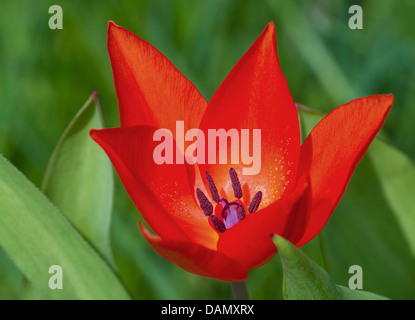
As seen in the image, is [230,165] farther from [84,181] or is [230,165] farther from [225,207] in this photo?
[84,181]

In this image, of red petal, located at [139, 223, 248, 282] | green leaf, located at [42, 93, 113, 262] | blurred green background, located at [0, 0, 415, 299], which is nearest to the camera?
red petal, located at [139, 223, 248, 282]

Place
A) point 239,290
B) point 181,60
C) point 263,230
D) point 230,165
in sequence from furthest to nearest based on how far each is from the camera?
point 181,60 < point 230,165 < point 239,290 < point 263,230

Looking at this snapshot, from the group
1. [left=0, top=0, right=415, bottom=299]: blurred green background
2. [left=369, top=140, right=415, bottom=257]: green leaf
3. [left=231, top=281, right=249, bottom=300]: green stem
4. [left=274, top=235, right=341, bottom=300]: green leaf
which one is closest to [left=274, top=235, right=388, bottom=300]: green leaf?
[left=274, top=235, right=341, bottom=300]: green leaf

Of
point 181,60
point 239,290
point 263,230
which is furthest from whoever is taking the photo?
point 181,60

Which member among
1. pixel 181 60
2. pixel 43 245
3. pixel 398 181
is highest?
pixel 181 60

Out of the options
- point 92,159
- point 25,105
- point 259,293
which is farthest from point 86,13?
point 259,293

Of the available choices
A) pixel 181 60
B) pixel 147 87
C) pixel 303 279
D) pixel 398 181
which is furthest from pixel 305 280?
pixel 181 60

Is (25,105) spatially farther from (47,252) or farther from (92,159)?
(47,252)

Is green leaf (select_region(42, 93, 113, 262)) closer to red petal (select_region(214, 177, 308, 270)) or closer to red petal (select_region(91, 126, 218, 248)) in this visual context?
red petal (select_region(91, 126, 218, 248))
